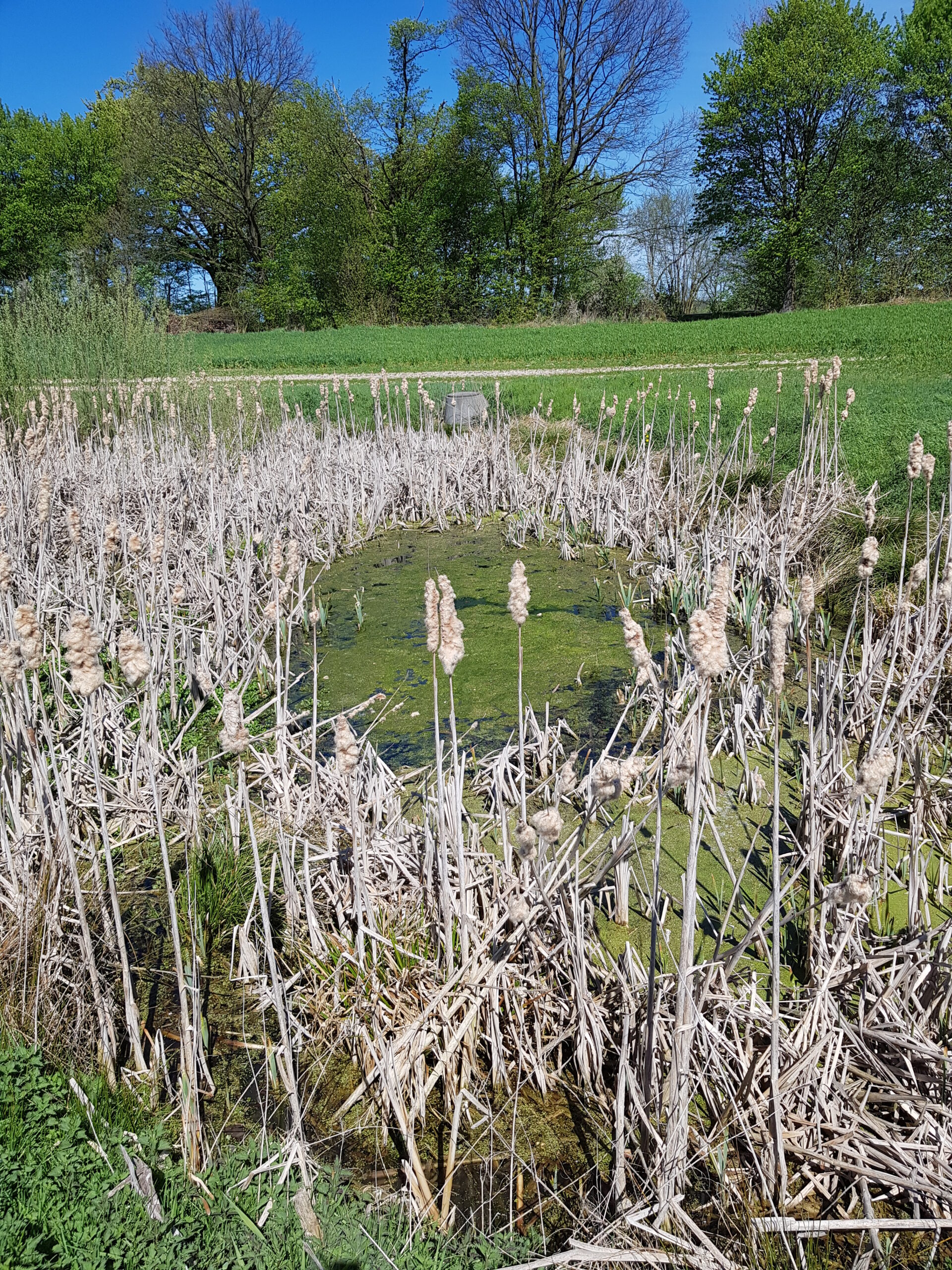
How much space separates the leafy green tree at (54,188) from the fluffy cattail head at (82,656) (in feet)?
149

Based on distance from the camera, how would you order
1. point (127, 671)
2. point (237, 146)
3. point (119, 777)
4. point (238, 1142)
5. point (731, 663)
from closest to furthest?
point (127, 671)
point (238, 1142)
point (119, 777)
point (731, 663)
point (237, 146)

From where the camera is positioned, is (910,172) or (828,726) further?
(910,172)

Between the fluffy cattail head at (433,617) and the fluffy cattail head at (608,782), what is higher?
the fluffy cattail head at (433,617)

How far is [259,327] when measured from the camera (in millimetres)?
36688

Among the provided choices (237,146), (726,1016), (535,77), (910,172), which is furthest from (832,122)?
(726,1016)

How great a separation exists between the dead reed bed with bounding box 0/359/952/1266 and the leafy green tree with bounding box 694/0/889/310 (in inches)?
1412

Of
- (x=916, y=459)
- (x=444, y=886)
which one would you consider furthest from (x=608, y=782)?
(x=916, y=459)

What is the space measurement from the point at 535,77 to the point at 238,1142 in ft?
135

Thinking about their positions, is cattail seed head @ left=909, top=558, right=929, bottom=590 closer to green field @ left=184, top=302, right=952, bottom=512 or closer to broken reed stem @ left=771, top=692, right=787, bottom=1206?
broken reed stem @ left=771, top=692, right=787, bottom=1206

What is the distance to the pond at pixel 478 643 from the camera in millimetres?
3941

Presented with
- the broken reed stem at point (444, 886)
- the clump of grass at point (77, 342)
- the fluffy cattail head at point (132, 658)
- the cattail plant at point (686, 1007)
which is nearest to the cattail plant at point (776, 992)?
the cattail plant at point (686, 1007)

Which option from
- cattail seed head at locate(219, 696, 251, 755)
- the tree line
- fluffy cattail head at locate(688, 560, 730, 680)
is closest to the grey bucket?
cattail seed head at locate(219, 696, 251, 755)

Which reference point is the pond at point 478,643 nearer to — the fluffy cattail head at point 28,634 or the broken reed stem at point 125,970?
the broken reed stem at point 125,970

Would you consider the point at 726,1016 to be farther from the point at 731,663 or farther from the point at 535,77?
the point at 535,77
